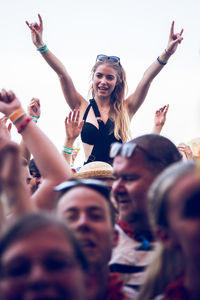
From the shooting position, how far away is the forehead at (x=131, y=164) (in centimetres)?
250

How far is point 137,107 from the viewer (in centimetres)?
506

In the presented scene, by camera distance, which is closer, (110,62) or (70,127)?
(70,127)

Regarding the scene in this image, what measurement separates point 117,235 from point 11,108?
841 millimetres

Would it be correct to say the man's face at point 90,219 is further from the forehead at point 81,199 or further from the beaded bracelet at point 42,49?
the beaded bracelet at point 42,49

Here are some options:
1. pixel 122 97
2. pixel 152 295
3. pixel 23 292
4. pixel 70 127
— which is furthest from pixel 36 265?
pixel 122 97

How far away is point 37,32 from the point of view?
4.76 meters

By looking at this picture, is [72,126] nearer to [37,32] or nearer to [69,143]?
[69,143]

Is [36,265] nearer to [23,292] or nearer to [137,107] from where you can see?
[23,292]

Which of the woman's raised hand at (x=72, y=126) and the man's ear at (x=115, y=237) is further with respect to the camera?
the woman's raised hand at (x=72, y=126)

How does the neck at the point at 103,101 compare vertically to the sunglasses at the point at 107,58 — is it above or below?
below

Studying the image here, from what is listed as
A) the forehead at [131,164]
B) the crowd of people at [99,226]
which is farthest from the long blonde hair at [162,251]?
the forehead at [131,164]

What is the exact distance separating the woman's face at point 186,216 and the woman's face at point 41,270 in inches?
13.7

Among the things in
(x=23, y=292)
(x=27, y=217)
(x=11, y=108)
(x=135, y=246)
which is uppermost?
(x=11, y=108)

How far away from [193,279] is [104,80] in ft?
11.3
